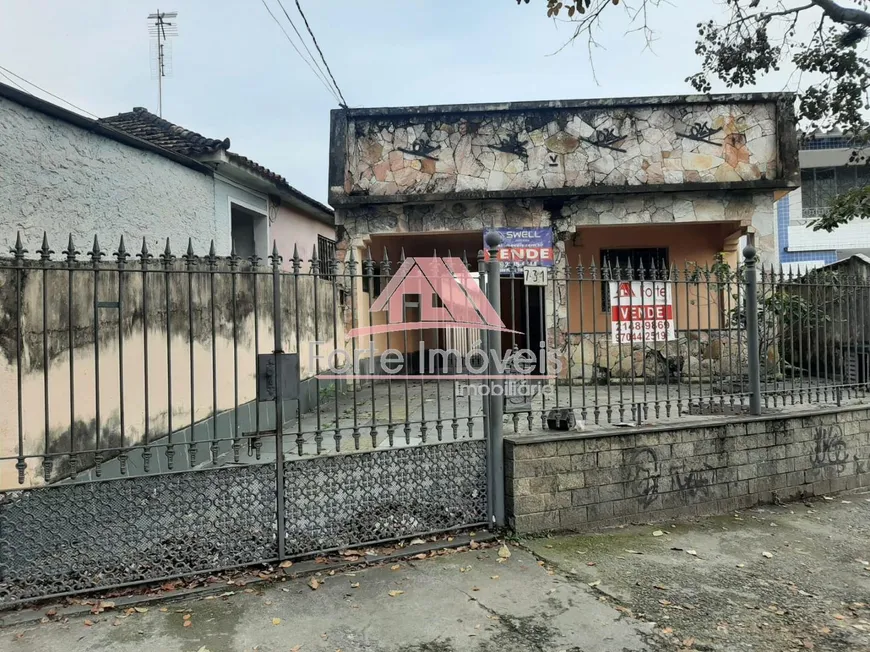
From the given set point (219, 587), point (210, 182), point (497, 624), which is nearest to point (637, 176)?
point (210, 182)

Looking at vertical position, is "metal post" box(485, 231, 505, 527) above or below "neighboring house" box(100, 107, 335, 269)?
→ below

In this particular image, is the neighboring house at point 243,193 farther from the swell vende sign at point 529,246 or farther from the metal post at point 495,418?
the metal post at point 495,418

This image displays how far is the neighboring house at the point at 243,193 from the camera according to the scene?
8273mm

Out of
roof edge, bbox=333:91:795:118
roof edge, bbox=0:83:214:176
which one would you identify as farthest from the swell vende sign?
roof edge, bbox=0:83:214:176

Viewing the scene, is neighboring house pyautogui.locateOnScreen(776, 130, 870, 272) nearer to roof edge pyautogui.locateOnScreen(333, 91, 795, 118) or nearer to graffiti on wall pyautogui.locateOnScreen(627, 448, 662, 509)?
roof edge pyautogui.locateOnScreen(333, 91, 795, 118)

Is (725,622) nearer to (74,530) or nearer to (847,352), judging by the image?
(74,530)

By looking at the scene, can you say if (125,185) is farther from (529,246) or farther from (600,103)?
(600,103)

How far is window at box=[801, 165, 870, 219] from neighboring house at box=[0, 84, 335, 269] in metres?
13.6

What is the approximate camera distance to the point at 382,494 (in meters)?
4.08

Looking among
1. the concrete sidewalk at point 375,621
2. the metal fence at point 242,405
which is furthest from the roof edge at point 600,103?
the concrete sidewalk at point 375,621

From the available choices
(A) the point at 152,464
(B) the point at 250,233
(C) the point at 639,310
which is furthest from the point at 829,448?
(B) the point at 250,233

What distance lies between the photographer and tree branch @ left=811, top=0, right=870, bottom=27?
200 inches

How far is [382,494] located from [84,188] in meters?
4.49

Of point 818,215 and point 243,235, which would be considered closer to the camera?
point 243,235
